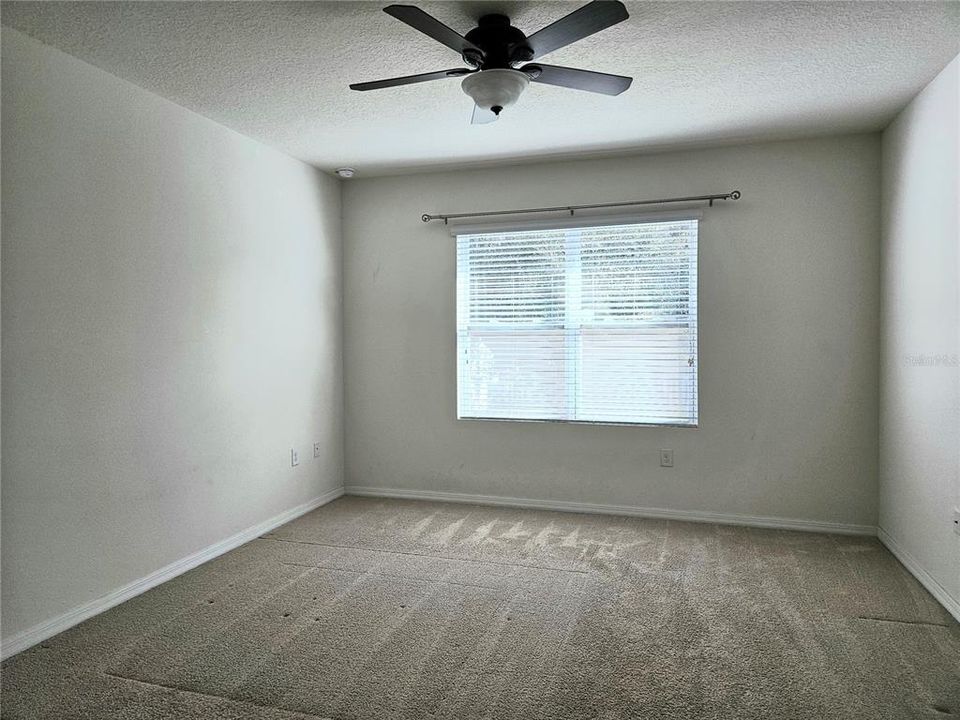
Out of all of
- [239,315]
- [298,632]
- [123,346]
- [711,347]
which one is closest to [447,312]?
[239,315]

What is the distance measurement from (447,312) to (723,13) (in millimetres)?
2734

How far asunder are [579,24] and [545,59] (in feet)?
2.34

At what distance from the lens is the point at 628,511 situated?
4.33 metres

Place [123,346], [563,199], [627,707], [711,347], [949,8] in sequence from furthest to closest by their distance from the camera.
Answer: [563,199]
[711,347]
[123,346]
[949,8]
[627,707]

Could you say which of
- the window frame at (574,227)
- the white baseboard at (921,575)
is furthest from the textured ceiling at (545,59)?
the white baseboard at (921,575)

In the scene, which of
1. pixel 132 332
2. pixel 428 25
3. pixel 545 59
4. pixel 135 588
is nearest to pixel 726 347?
pixel 545 59

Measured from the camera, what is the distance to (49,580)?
8.66 feet

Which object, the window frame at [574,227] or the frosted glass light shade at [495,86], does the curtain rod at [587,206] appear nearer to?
the window frame at [574,227]

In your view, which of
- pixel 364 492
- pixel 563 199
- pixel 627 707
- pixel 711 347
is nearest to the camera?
pixel 627 707

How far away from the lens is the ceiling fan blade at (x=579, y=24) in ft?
6.62

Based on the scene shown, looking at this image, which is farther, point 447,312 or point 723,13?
point 447,312

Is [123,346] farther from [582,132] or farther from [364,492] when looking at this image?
[582,132]

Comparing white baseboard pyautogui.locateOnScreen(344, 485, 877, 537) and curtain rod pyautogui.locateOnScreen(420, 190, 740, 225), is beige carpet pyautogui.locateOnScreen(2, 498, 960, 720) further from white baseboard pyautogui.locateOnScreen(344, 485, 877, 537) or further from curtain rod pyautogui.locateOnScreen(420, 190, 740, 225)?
curtain rod pyautogui.locateOnScreen(420, 190, 740, 225)

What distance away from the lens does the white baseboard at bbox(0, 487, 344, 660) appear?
8.25 feet
